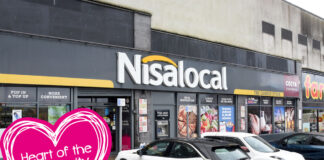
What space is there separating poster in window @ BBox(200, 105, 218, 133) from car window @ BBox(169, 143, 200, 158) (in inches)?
395

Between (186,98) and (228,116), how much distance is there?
398cm

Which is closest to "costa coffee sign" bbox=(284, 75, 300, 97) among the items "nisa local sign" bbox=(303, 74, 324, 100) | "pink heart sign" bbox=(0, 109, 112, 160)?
"nisa local sign" bbox=(303, 74, 324, 100)

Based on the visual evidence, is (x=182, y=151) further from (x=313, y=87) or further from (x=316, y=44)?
(x=316, y=44)

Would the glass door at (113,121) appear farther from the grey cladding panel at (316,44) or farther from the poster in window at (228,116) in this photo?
the grey cladding panel at (316,44)

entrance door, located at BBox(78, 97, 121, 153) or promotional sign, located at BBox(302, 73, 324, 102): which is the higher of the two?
promotional sign, located at BBox(302, 73, 324, 102)

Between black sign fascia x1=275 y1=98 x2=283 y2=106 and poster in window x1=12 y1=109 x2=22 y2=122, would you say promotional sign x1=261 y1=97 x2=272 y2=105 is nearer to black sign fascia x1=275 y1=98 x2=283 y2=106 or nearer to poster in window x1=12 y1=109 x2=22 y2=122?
black sign fascia x1=275 y1=98 x2=283 y2=106

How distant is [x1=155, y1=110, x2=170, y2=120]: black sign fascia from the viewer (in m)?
17.2

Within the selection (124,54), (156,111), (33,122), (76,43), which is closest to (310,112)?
(156,111)

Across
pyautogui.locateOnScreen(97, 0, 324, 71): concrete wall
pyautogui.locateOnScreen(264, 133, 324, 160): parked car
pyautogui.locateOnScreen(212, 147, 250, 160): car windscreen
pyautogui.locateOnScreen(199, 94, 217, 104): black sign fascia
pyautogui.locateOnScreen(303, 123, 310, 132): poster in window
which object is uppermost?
pyautogui.locateOnScreen(97, 0, 324, 71): concrete wall

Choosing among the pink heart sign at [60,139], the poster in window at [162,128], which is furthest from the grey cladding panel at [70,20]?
the pink heart sign at [60,139]

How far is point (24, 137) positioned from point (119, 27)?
9952mm

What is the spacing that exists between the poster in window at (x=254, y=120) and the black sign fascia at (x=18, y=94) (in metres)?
14.3

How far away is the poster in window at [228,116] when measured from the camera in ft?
69.8

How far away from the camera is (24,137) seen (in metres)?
6.41
